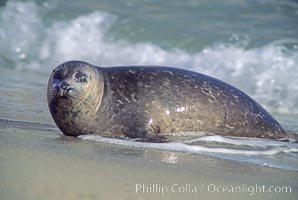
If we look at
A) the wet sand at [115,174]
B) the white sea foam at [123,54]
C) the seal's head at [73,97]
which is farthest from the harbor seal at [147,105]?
the white sea foam at [123,54]

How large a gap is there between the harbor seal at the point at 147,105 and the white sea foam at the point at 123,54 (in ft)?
5.96

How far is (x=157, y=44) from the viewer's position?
435 inches

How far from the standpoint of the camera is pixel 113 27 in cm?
1207

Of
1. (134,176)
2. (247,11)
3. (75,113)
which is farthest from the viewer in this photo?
(247,11)

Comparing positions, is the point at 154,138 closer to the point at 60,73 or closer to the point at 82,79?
the point at 82,79

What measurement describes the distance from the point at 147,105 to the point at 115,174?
73.9 inches

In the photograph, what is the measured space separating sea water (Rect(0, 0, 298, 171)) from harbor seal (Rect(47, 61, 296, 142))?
24 centimetres

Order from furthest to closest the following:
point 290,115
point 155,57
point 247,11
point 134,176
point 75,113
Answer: point 247,11 → point 155,57 → point 290,115 → point 75,113 → point 134,176

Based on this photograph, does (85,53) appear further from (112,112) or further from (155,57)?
(112,112)

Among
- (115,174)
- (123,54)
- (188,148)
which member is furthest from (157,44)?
(115,174)

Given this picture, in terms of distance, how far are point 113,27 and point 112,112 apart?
Answer: 6.71 metres

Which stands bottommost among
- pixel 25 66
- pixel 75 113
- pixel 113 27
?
pixel 75 113

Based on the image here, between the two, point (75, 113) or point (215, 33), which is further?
point (215, 33)

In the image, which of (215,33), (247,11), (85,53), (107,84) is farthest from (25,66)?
(107,84)
